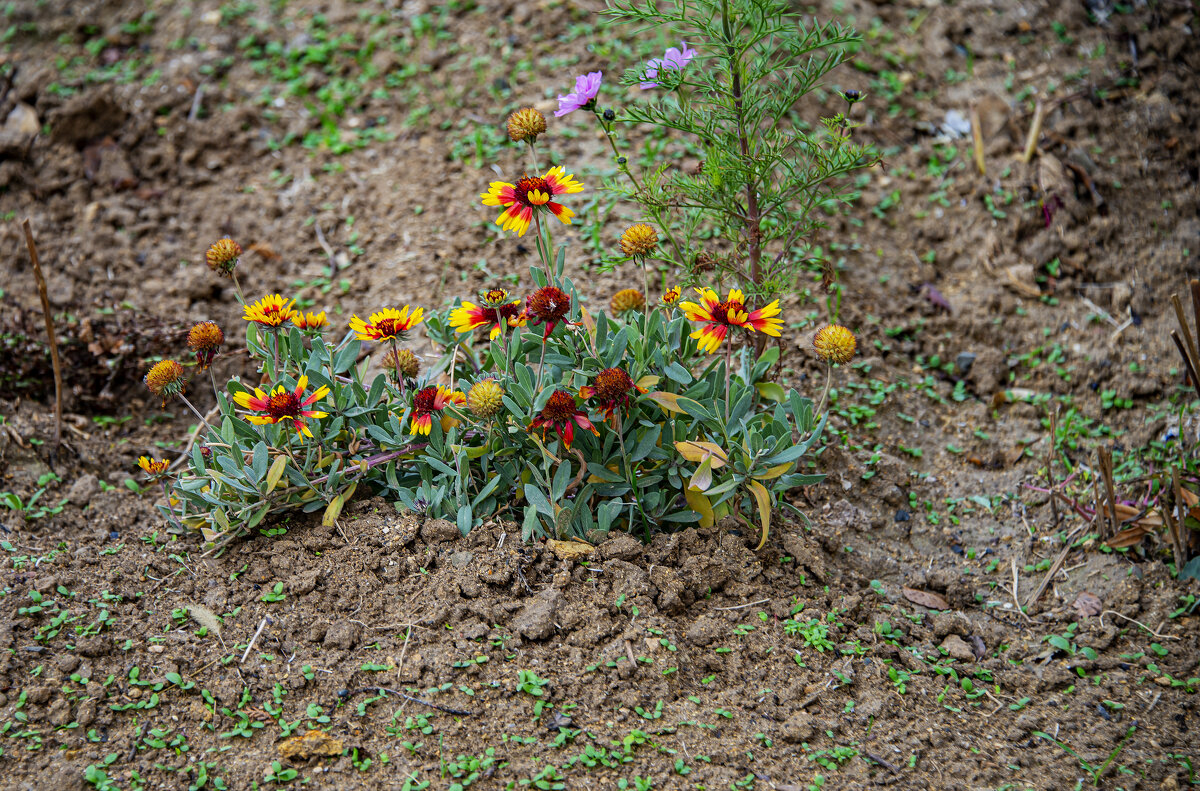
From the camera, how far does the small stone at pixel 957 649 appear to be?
222 cm

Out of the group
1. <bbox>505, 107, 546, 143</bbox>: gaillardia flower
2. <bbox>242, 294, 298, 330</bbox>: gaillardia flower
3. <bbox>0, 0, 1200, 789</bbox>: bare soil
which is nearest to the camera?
<bbox>0, 0, 1200, 789</bbox>: bare soil

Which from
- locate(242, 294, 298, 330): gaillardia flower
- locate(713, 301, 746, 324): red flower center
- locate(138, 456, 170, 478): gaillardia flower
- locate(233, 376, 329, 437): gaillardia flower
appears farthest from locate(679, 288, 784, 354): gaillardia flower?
locate(138, 456, 170, 478): gaillardia flower

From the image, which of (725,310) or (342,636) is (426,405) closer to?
(342,636)

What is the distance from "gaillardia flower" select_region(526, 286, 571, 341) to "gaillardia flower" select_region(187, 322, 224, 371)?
85 centimetres

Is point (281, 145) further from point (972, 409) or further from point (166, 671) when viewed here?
point (972, 409)

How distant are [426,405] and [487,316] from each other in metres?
0.28

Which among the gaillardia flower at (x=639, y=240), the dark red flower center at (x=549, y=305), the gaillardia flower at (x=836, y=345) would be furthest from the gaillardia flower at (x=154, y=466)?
the gaillardia flower at (x=836, y=345)

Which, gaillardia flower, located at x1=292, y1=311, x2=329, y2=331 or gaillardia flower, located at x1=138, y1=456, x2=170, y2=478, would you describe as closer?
gaillardia flower, located at x1=138, y1=456, x2=170, y2=478

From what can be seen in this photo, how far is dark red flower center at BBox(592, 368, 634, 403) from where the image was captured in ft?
6.49

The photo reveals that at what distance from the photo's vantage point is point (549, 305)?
1.99 m

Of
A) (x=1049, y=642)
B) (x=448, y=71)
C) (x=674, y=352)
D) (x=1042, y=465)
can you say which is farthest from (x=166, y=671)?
(x=448, y=71)

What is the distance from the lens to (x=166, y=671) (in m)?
1.96

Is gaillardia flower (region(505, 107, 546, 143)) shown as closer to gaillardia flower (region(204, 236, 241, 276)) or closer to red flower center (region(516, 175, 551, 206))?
Result: red flower center (region(516, 175, 551, 206))

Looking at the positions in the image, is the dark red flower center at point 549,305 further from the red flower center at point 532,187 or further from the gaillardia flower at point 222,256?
the gaillardia flower at point 222,256
